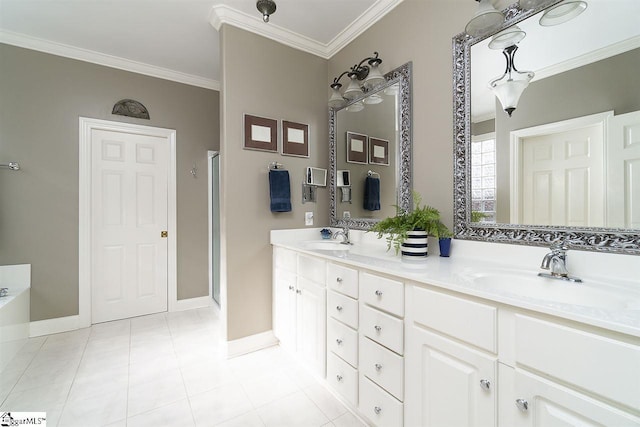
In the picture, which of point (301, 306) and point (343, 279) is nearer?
point (343, 279)

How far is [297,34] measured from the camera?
2.46 metres

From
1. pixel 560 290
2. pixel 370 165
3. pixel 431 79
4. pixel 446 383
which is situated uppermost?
pixel 431 79

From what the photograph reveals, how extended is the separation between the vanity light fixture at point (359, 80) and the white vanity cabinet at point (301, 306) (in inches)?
56.7

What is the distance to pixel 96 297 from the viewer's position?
9.23 feet

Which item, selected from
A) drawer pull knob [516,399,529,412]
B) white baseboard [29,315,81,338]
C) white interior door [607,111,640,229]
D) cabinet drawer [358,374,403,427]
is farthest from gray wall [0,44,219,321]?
white interior door [607,111,640,229]

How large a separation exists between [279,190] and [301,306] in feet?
3.22

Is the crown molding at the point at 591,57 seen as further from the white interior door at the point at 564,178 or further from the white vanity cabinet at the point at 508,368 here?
the white vanity cabinet at the point at 508,368

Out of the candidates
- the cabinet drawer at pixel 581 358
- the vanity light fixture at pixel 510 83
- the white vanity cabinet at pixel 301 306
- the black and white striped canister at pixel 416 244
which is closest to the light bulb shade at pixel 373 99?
the vanity light fixture at pixel 510 83

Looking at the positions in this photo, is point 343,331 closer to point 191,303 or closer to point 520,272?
point 520,272

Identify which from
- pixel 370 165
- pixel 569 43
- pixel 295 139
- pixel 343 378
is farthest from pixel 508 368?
pixel 295 139

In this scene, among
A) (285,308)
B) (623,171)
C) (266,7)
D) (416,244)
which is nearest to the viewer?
(623,171)

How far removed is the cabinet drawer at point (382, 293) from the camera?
1.25 metres

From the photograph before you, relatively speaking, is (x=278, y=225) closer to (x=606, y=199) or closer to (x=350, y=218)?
(x=350, y=218)

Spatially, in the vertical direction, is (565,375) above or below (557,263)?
below
